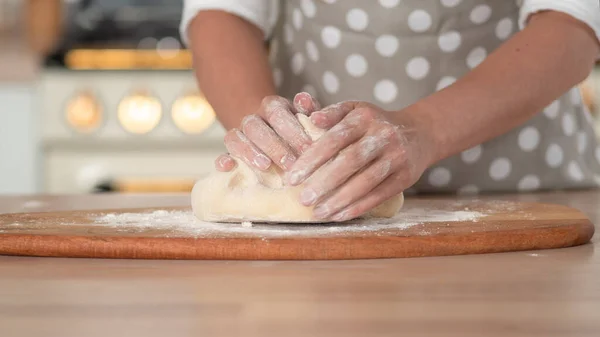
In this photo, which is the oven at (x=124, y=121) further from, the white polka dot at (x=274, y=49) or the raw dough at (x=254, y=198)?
the raw dough at (x=254, y=198)

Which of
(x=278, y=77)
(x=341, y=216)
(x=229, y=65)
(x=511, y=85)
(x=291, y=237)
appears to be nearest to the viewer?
(x=291, y=237)

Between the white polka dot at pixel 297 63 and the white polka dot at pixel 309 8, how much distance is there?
0.07 m

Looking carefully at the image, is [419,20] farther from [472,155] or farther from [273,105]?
[273,105]

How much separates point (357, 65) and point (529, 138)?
0.28 metres

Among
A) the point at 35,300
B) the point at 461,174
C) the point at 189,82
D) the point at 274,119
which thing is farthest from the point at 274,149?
the point at 189,82

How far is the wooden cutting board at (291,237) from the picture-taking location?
2.41 ft

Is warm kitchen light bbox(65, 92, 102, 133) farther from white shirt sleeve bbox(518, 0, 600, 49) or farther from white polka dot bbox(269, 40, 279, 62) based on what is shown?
white shirt sleeve bbox(518, 0, 600, 49)

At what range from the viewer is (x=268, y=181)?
0.93 metres

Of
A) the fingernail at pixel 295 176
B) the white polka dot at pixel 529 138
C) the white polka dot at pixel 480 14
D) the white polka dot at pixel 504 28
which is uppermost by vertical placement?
the white polka dot at pixel 480 14

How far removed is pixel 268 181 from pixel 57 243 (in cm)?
25

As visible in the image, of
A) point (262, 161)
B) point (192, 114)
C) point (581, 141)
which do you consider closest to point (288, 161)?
point (262, 161)

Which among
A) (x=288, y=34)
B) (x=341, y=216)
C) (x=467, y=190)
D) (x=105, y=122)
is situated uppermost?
(x=288, y=34)

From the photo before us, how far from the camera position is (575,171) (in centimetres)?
136

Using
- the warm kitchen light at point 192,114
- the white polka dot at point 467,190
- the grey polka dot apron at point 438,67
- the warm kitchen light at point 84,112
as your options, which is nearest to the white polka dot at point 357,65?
the grey polka dot apron at point 438,67
